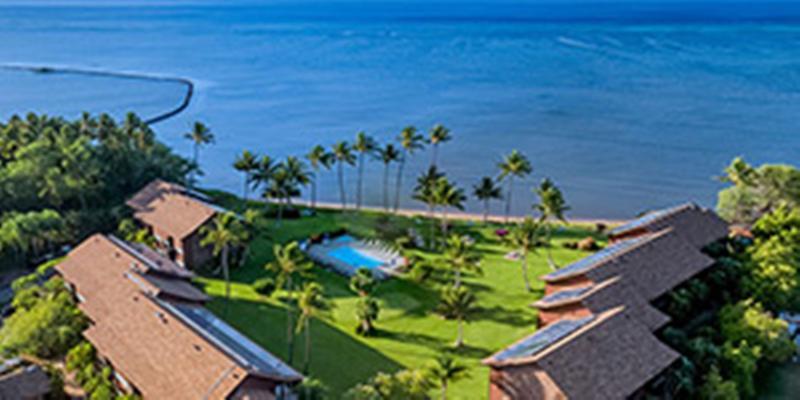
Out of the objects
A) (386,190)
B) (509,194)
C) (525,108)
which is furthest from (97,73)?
(509,194)

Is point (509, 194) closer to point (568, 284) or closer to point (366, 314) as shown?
point (568, 284)

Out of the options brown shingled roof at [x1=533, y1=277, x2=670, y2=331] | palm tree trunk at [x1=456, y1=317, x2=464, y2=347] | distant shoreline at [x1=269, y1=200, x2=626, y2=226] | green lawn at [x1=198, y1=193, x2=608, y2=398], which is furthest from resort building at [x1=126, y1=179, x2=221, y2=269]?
brown shingled roof at [x1=533, y1=277, x2=670, y2=331]

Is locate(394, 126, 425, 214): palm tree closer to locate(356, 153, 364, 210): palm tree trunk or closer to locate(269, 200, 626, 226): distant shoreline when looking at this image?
locate(269, 200, 626, 226): distant shoreline

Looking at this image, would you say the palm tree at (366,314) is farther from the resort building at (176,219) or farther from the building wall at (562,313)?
the resort building at (176,219)

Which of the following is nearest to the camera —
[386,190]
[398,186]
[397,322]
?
[397,322]

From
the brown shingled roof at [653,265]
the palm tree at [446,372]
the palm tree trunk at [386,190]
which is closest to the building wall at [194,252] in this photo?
the palm tree trunk at [386,190]

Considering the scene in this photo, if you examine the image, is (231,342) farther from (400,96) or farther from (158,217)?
(400,96)
